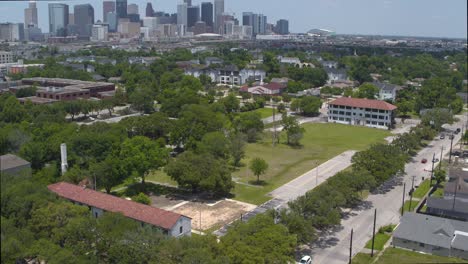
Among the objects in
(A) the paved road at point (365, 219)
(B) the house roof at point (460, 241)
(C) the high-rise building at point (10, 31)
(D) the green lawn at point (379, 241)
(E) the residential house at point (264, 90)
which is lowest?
(D) the green lawn at point (379, 241)

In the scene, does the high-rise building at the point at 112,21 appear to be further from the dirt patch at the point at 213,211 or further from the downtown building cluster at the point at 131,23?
the dirt patch at the point at 213,211

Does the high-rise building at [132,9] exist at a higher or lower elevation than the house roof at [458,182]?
higher

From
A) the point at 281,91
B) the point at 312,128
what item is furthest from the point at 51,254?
the point at 281,91

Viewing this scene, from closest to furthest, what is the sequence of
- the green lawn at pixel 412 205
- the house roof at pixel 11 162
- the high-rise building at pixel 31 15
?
the house roof at pixel 11 162, the green lawn at pixel 412 205, the high-rise building at pixel 31 15

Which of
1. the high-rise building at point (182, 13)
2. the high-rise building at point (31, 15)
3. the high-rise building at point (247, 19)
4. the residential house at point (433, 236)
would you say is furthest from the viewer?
the high-rise building at point (247, 19)

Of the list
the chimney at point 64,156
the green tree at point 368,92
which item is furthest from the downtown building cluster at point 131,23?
the chimney at point 64,156

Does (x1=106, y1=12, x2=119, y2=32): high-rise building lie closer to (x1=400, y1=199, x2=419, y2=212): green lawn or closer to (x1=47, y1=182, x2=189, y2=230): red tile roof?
(x1=47, y1=182, x2=189, y2=230): red tile roof

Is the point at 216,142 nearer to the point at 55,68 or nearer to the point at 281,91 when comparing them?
the point at 281,91
